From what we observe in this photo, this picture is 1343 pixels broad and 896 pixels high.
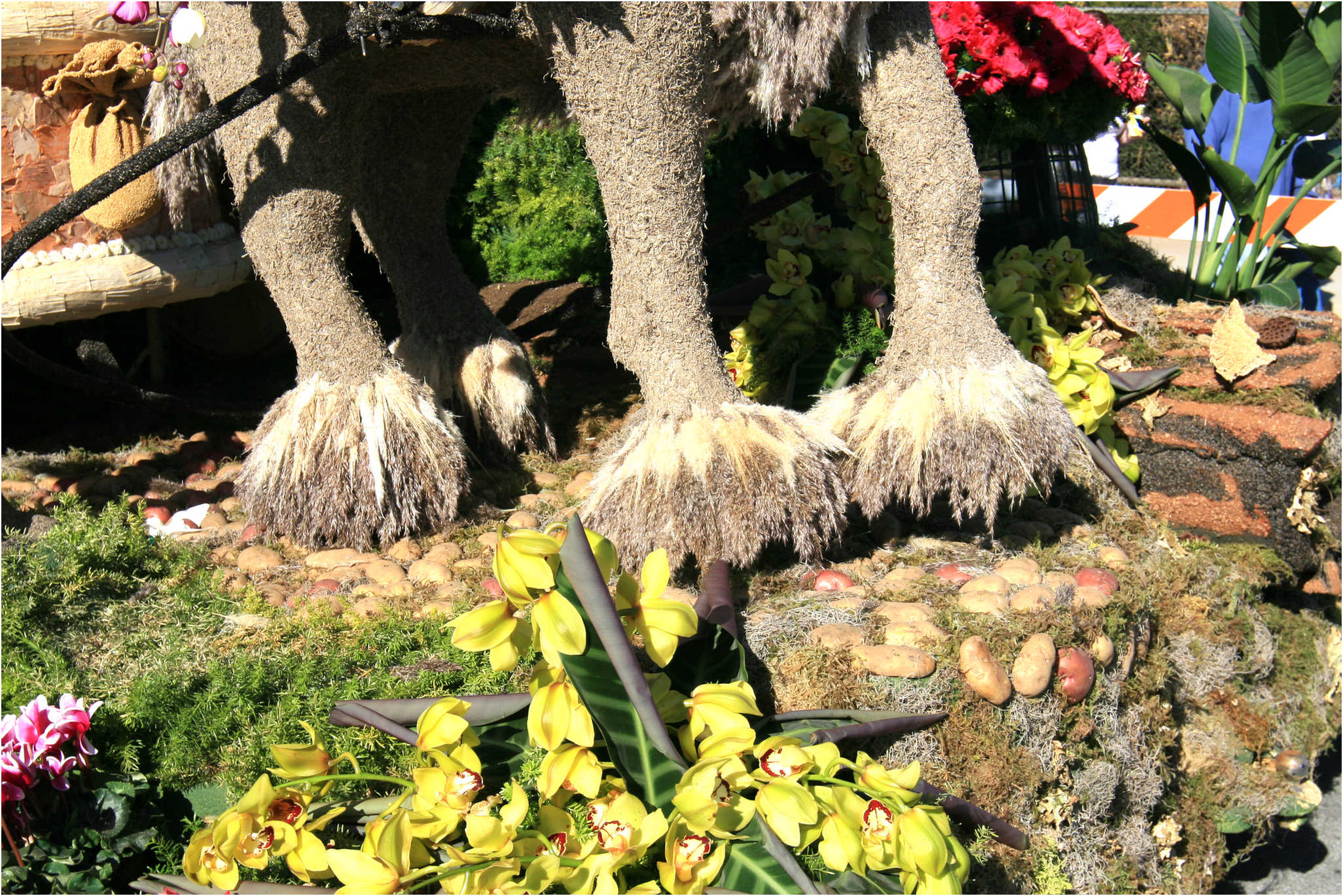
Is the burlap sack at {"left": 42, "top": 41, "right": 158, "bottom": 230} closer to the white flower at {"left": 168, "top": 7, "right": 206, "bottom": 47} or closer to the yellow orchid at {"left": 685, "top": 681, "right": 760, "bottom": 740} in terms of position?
the white flower at {"left": 168, "top": 7, "right": 206, "bottom": 47}

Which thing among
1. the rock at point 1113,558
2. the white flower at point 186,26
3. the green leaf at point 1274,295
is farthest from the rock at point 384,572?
the green leaf at point 1274,295

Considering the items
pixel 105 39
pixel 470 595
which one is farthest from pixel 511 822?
pixel 105 39

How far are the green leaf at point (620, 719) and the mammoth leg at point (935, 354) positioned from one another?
39.5 inches

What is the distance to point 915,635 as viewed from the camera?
1.92 metres

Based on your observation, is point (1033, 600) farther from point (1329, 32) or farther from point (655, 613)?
point (1329, 32)

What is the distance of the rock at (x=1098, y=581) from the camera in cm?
218

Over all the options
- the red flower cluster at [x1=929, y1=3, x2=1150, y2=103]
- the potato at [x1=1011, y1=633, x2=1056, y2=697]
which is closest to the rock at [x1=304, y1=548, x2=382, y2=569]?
the potato at [x1=1011, y1=633, x2=1056, y2=697]

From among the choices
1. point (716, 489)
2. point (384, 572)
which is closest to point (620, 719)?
point (716, 489)

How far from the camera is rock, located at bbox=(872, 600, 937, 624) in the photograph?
1.98 metres

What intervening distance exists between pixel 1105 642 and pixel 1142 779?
0.32 meters

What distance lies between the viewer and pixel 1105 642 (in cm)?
202

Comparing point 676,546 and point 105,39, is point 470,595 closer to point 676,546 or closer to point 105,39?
point 676,546

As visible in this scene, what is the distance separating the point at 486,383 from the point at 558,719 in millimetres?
1808

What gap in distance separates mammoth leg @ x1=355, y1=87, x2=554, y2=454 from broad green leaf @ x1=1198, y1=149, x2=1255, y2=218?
8.15 ft
